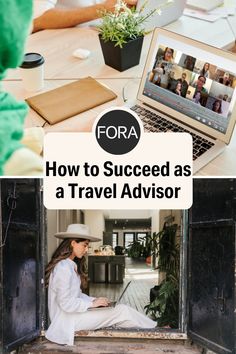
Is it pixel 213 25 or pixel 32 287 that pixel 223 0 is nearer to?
pixel 213 25

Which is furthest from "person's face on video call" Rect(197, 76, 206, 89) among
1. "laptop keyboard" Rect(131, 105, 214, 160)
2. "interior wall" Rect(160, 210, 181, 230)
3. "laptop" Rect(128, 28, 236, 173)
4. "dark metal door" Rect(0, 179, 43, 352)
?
"dark metal door" Rect(0, 179, 43, 352)

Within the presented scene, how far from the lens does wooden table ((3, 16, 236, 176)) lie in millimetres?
1379

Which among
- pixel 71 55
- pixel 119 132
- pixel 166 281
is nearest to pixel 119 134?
pixel 119 132

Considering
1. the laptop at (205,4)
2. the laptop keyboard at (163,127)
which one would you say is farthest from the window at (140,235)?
the laptop at (205,4)

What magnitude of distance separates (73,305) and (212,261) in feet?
0.86

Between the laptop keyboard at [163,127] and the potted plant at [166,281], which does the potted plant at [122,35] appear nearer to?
the laptop keyboard at [163,127]

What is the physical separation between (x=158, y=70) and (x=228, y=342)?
62cm

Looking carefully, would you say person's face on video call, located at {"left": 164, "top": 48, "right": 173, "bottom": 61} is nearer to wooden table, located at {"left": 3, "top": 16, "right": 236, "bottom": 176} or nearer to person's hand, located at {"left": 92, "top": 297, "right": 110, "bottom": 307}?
wooden table, located at {"left": 3, "top": 16, "right": 236, "bottom": 176}

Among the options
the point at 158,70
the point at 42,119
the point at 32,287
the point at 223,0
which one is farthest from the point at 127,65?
the point at 32,287

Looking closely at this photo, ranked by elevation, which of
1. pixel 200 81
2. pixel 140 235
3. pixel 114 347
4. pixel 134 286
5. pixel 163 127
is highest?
pixel 200 81

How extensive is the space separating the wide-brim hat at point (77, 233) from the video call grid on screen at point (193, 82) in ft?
1.33

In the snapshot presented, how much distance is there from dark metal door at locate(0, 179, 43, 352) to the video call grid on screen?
1.51 ft

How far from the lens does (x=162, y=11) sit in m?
1.88

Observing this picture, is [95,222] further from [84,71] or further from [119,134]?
[84,71]
